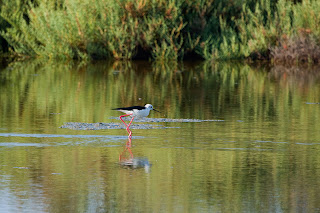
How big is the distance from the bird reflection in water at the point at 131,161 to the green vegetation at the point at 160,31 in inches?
644

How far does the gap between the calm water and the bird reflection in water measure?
36mm

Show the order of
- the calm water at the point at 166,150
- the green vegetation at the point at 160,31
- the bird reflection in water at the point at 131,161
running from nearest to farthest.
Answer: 1. the calm water at the point at 166,150
2. the bird reflection in water at the point at 131,161
3. the green vegetation at the point at 160,31

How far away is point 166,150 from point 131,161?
81 centimetres

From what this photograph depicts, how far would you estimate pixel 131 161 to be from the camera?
8.57 m

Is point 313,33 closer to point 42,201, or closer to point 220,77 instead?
point 220,77

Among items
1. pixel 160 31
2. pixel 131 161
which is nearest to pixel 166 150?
pixel 131 161

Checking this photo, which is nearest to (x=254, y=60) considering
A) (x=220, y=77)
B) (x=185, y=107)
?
(x=220, y=77)

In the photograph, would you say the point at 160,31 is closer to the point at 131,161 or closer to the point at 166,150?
the point at 166,150

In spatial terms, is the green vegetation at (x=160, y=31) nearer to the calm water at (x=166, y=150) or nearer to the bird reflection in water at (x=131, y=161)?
the calm water at (x=166, y=150)

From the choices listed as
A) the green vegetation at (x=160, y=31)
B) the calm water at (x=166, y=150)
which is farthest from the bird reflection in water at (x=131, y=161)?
the green vegetation at (x=160, y=31)

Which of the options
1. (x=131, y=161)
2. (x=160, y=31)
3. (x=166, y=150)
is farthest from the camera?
(x=160, y=31)

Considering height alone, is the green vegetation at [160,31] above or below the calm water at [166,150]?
above

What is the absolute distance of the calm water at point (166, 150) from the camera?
6.79 m

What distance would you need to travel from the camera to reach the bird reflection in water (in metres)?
8.27
